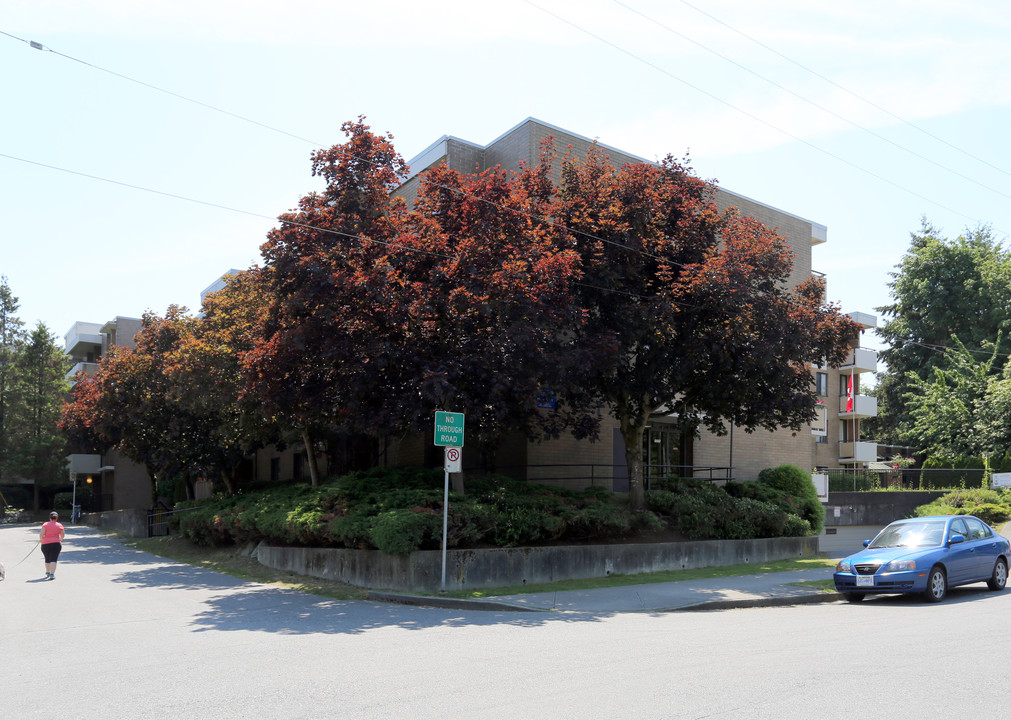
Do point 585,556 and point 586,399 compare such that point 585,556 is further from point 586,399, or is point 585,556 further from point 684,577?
point 586,399

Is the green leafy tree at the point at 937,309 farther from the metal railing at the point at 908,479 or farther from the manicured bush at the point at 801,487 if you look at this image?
the manicured bush at the point at 801,487

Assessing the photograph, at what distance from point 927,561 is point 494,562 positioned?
25.0 feet

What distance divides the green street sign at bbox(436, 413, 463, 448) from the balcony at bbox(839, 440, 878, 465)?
42.7 m

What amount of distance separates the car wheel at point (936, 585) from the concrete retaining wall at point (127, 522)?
1295 inches

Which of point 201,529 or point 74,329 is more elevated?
point 74,329

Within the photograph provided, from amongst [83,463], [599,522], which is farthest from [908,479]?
[83,463]

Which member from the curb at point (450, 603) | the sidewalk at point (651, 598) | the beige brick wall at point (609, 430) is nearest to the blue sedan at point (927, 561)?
the sidewalk at point (651, 598)

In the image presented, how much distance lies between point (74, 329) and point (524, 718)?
2979 inches

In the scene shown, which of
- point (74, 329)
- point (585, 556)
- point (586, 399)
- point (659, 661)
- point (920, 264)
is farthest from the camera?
point (74, 329)

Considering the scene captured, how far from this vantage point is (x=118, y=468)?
194 feet

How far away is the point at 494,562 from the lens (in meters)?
16.4

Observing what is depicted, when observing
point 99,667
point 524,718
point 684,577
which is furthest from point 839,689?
point 684,577

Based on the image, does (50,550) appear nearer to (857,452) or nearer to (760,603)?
(760,603)

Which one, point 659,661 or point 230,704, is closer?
point 230,704
